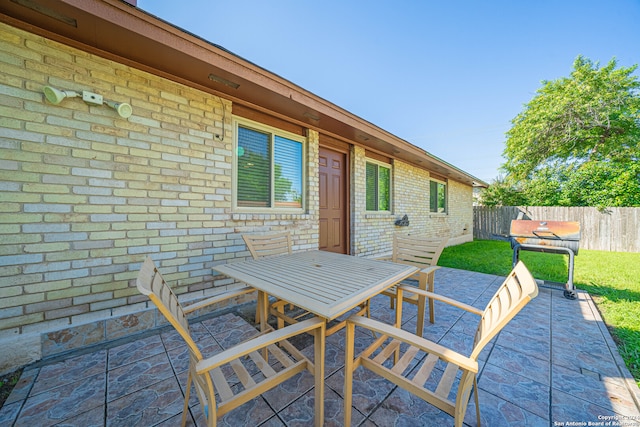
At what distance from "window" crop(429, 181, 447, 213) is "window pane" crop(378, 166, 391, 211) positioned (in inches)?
120

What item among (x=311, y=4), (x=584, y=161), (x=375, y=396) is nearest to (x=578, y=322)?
(x=375, y=396)

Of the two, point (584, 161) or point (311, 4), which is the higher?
point (311, 4)

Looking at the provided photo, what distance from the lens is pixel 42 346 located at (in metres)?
1.93

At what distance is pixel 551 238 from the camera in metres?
3.52

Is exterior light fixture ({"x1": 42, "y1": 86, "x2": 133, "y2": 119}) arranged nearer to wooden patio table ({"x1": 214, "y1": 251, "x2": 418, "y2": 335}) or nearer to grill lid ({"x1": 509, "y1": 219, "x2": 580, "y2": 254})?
wooden patio table ({"x1": 214, "y1": 251, "x2": 418, "y2": 335})

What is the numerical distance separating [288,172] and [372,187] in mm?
2575

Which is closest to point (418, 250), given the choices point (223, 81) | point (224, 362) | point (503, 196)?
point (224, 362)

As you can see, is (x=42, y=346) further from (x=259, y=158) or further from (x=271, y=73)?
(x=271, y=73)

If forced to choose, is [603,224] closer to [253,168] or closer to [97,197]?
[253,168]

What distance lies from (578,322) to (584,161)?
1414 cm

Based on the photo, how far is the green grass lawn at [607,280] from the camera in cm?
230

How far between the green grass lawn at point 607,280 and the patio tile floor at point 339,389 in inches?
6.1

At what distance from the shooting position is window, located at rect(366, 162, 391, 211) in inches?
220

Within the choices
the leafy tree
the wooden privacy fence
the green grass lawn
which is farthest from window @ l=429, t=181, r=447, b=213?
the leafy tree
